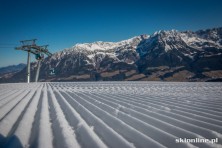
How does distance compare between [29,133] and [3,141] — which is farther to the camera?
[29,133]

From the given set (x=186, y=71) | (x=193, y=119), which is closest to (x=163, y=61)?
(x=186, y=71)

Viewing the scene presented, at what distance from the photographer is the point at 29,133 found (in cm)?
309

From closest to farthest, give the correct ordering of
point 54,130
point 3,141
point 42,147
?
point 42,147 < point 3,141 < point 54,130

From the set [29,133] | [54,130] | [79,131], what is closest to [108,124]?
[79,131]

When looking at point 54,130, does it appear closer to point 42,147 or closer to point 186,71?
point 42,147

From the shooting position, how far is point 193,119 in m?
4.50

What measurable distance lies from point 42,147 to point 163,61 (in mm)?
200705

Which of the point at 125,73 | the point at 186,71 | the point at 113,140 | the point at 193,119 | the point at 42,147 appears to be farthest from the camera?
the point at 125,73

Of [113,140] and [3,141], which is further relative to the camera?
[113,140]

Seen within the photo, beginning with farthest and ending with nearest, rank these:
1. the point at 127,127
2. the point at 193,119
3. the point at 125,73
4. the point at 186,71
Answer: the point at 125,73, the point at 186,71, the point at 193,119, the point at 127,127

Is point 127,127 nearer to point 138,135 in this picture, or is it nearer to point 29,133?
point 138,135

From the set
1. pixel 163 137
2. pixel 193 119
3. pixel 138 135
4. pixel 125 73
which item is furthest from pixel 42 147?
pixel 125 73

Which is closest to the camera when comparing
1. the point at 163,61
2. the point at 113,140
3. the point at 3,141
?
the point at 3,141

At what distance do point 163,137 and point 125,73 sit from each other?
175651 millimetres
